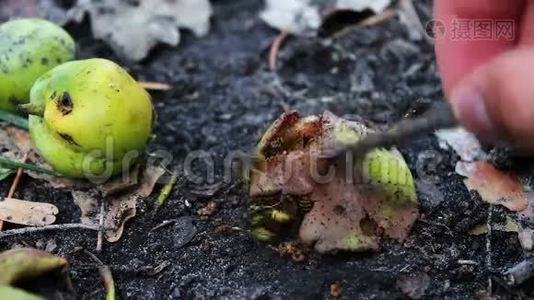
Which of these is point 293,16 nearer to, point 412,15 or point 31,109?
point 412,15

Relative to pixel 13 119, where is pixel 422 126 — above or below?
above

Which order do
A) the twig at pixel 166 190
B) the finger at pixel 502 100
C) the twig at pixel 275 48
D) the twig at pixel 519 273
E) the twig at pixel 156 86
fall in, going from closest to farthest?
1. the finger at pixel 502 100
2. the twig at pixel 519 273
3. the twig at pixel 166 190
4. the twig at pixel 156 86
5. the twig at pixel 275 48

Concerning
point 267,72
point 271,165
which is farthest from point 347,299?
point 267,72

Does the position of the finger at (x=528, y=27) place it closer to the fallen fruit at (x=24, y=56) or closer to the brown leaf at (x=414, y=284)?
the brown leaf at (x=414, y=284)

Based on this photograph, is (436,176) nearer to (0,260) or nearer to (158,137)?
(158,137)

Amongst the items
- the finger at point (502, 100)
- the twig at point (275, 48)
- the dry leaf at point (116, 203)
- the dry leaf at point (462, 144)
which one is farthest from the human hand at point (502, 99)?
the twig at point (275, 48)

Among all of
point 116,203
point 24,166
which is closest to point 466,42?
point 116,203
